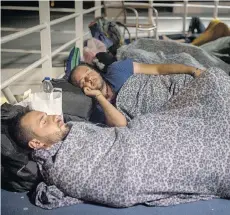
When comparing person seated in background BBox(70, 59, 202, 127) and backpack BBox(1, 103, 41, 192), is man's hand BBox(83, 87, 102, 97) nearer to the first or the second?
person seated in background BBox(70, 59, 202, 127)

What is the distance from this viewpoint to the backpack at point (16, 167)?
1.34 metres

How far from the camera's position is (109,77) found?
2.05 metres

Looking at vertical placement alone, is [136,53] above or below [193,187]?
above

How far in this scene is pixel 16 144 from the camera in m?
1.40

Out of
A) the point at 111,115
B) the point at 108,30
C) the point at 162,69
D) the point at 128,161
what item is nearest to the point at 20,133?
the point at 128,161

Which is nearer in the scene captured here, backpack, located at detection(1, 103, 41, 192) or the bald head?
backpack, located at detection(1, 103, 41, 192)

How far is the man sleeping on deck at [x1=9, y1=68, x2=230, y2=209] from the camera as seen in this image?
1.26m

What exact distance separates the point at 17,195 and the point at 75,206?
231 millimetres

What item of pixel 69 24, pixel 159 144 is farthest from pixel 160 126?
pixel 69 24

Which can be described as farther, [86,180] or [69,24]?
[69,24]

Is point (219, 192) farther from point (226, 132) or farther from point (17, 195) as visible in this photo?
point (17, 195)

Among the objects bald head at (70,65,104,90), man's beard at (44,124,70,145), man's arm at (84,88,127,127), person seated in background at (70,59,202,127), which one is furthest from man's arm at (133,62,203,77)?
man's beard at (44,124,70,145)

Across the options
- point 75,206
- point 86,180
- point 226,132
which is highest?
point 226,132

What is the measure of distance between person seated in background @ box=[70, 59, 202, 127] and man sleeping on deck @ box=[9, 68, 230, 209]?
0.48m
